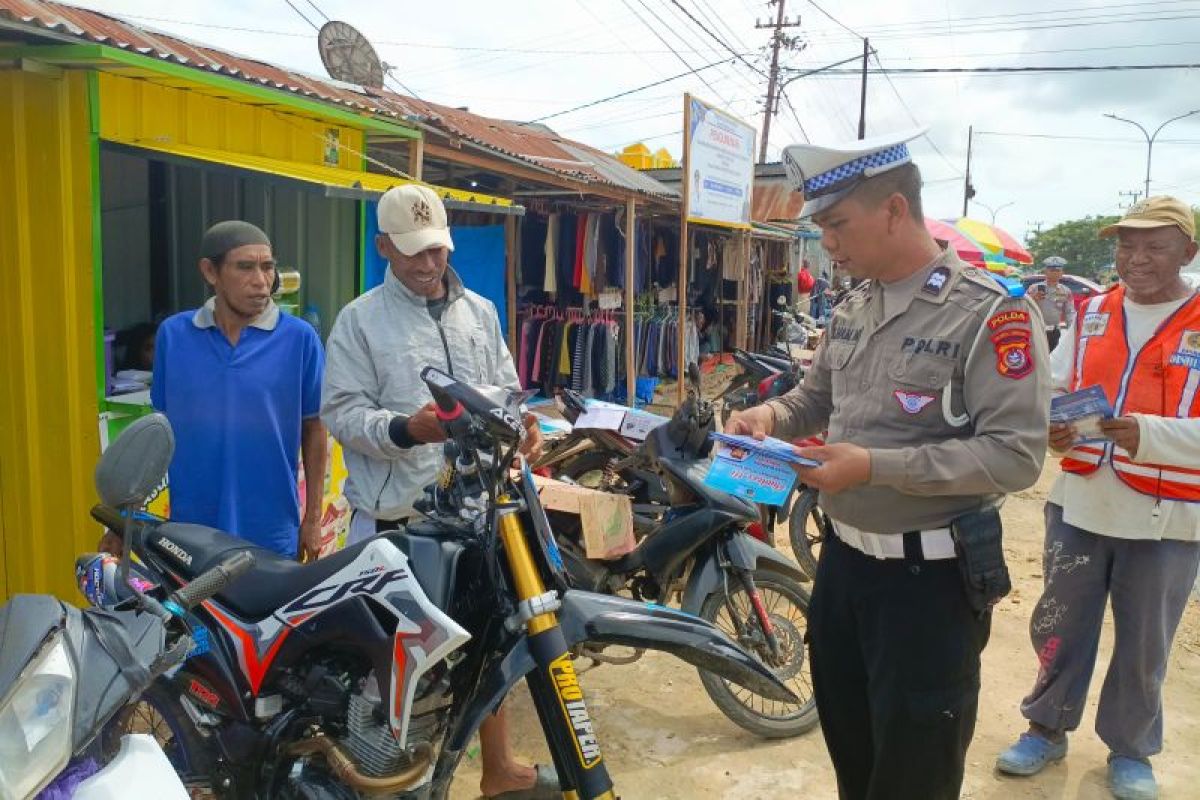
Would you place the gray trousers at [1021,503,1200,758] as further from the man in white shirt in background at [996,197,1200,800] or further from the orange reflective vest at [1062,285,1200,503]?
the orange reflective vest at [1062,285,1200,503]

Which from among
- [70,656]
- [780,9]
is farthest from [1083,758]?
[780,9]

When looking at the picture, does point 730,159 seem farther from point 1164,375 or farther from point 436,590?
point 436,590

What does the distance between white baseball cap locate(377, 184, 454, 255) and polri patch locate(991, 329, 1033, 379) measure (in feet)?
5.02

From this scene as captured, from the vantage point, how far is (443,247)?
9.06ft

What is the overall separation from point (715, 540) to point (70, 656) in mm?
2515

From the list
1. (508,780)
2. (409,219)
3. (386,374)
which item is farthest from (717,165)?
(508,780)

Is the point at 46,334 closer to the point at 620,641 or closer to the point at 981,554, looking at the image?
the point at 620,641

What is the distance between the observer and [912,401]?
77.6 inches

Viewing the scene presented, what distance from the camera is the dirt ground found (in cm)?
314

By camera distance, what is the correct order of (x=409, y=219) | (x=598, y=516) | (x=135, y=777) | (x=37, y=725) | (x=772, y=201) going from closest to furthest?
(x=37, y=725) < (x=135, y=777) < (x=409, y=219) < (x=598, y=516) < (x=772, y=201)

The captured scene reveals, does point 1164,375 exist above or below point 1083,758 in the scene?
above

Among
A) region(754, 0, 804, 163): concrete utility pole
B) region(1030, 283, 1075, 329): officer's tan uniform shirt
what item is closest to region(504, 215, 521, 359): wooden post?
region(1030, 283, 1075, 329): officer's tan uniform shirt

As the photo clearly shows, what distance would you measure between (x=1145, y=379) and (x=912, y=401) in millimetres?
1388

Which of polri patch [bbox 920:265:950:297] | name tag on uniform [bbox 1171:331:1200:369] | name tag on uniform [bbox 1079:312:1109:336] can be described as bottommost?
name tag on uniform [bbox 1171:331:1200:369]
